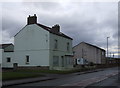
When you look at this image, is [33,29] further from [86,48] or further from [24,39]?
[86,48]

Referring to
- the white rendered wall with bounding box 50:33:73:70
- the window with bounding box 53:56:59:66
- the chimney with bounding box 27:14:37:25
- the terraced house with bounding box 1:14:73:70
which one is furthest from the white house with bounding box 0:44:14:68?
the white rendered wall with bounding box 50:33:73:70

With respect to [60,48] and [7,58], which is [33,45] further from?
[7,58]

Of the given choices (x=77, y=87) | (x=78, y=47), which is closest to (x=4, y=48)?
(x=78, y=47)

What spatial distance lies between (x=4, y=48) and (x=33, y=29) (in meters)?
12.0

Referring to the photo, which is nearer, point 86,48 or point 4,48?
point 4,48

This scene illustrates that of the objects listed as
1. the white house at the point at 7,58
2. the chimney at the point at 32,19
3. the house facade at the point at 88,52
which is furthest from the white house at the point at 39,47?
the house facade at the point at 88,52

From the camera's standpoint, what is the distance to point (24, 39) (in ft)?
123

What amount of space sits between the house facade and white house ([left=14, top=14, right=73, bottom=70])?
89.9 ft

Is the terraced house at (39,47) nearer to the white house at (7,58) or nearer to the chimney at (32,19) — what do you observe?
the chimney at (32,19)

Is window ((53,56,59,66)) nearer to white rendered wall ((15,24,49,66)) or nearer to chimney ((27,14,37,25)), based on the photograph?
white rendered wall ((15,24,49,66))

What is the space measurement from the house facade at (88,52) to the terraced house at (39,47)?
27.4 metres

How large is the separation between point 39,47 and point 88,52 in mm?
33592

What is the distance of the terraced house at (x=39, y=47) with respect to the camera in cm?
3469

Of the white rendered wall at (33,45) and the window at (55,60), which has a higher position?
the white rendered wall at (33,45)
